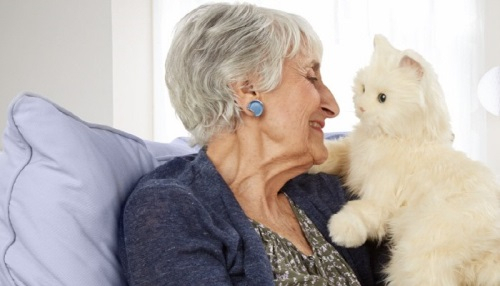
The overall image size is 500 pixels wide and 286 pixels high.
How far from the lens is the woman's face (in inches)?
57.2

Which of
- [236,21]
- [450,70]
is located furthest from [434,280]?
[450,70]

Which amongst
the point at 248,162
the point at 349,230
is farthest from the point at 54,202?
the point at 349,230

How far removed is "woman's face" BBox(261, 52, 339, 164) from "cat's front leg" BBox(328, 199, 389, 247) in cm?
17

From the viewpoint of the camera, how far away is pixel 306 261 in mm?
1396

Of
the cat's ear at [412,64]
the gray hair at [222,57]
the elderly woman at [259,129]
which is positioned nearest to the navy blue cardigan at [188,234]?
the elderly woman at [259,129]

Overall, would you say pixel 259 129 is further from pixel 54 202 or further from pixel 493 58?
pixel 493 58

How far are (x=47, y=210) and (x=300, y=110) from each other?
535 millimetres

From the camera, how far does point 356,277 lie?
148cm

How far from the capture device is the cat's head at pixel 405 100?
1344mm

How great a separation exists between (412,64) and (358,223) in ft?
1.04

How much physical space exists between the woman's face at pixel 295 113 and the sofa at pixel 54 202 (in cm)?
35

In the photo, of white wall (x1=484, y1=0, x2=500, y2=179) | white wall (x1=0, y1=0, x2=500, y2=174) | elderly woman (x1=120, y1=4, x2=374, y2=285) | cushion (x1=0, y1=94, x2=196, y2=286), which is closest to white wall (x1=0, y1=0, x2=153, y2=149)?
white wall (x1=0, y1=0, x2=500, y2=174)

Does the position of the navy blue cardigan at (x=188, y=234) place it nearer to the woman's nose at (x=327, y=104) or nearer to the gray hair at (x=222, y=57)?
the gray hair at (x=222, y=57)

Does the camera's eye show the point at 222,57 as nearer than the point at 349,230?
No
